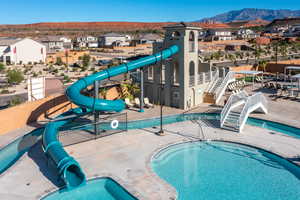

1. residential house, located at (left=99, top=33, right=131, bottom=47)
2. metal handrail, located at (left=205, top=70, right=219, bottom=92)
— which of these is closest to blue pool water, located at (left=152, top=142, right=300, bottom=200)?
metal handrail, located at (left=205, top=70, right=219, bottom=92)

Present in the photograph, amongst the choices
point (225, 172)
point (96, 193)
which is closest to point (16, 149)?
point (96, 193)

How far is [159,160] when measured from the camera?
53.4ft

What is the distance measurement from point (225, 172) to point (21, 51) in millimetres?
59161

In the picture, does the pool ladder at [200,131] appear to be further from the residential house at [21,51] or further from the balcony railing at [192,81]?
the residential house at [21,51]

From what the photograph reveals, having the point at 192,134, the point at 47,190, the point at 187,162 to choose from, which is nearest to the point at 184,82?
the point at 192,134

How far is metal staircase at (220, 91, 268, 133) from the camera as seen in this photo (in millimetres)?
20625

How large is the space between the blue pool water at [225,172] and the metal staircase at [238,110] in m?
2.76

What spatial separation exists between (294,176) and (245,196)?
11.2 ft

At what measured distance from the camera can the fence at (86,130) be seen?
734 inches

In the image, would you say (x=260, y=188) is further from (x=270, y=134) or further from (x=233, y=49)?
(x=233, y=49)

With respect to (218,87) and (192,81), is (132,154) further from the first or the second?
(218,87)

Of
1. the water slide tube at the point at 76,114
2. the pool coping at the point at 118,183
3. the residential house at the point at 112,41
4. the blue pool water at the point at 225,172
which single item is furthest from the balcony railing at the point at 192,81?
the residential house at the point at 112,41

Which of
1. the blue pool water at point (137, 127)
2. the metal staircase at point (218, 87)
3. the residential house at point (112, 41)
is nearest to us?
the blue pool water at point (137, 127)

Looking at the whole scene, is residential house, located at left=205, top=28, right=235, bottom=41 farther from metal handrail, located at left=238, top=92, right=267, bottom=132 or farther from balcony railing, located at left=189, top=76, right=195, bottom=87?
metal handrail, located at left=238, top=92, right=267, bottom=132
